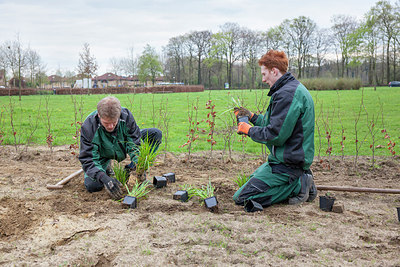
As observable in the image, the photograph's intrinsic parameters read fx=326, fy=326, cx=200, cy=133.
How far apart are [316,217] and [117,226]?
1.99 m

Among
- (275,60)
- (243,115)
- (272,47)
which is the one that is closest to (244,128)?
(243,115)

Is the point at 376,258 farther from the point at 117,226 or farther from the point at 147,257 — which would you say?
the point at 117,226

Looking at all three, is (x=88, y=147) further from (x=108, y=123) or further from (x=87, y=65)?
(x=87, y=65)

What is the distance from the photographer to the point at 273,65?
3533mm

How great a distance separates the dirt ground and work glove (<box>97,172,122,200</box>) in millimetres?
140

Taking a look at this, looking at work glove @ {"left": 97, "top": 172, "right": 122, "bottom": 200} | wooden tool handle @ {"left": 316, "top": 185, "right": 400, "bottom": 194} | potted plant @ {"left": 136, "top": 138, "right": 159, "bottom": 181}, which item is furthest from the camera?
potted plant @ {"left": 136, "top": 138, "right": 159, "bottom": 181}

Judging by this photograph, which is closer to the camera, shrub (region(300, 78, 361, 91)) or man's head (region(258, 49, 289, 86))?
man's head (region(258, 49, 289, 86))

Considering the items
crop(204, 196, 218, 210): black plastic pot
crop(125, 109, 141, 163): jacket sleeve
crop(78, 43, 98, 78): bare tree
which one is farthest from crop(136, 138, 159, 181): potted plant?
crop(78, 43, 98, 78): bare tree

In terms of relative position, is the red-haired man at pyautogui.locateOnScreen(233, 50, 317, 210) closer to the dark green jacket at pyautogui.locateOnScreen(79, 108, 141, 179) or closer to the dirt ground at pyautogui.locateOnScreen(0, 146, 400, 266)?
the dirt ground at pyautogui.locateOnScreen(0, 146, 400, 266)

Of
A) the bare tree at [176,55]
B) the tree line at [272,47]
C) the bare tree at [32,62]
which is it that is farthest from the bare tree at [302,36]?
the bare tree at [32,62]

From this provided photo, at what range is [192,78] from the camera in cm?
5969

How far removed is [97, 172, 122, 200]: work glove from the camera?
372 cm

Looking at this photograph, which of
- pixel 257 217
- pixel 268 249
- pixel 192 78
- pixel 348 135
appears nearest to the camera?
pixel 268 249

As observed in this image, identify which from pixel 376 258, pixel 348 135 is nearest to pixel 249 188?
pixel 376 258
